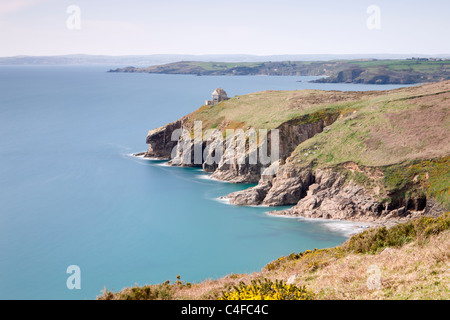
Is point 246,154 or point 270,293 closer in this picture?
point 270,293

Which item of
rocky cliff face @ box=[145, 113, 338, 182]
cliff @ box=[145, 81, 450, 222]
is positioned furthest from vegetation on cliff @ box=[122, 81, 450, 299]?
rocky cliff face @ box=[145, 113, 338, 182]

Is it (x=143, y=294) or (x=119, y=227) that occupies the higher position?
(x=143, y=294)

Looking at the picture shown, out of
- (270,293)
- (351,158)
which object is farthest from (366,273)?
(351,158)

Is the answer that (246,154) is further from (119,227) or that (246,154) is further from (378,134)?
(119,227)

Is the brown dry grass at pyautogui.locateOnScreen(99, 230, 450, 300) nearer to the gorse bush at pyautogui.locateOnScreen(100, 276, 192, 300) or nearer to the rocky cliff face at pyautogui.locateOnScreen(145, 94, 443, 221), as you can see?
the gorse bush at pyautogui.locateOnScreen(100, 276, 192, 300)

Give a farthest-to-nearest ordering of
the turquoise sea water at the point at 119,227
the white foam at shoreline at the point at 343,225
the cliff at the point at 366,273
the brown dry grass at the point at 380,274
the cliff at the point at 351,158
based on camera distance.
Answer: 1. the cliff at the point at 351,158
2. the white foam at shoreline at the point at 343,225
3. the turquoise sea water at the point at 119,227
4. the cliff at the point at 366,273
5. the brown dry grass at the point at 380,274

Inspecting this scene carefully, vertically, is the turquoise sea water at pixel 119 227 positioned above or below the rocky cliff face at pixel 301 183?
below

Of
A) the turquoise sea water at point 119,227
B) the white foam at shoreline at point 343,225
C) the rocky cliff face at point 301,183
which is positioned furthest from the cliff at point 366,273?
the rocky cliff face at point 301,183

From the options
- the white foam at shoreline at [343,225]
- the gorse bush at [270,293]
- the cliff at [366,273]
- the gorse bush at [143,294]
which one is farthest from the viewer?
the white foam at shoreline at [343,225]

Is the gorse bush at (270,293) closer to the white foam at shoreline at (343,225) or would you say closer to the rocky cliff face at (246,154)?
the white foam at shoreline at (343,225)
